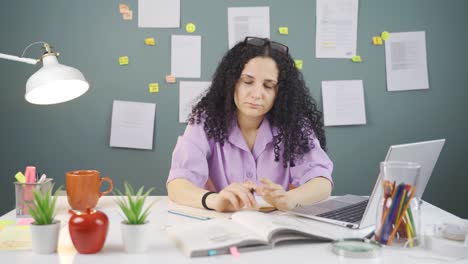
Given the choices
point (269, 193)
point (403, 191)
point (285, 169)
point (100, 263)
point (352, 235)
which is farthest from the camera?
point (285, 169)

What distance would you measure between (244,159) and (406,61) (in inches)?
58.3

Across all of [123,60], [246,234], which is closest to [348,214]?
[246,234]

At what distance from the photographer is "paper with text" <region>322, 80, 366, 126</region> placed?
2756mm

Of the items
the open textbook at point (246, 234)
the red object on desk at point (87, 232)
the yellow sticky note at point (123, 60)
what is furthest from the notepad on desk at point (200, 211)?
the yellow sticky note at point (123, 60)

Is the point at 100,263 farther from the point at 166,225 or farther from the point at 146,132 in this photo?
the point at 146,132

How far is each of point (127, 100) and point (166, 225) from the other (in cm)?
155

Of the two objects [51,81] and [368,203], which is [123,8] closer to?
[51,81]

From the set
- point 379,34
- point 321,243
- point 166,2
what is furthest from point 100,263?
point 379,34

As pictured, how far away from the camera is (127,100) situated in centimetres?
267

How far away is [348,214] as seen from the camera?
1.32m

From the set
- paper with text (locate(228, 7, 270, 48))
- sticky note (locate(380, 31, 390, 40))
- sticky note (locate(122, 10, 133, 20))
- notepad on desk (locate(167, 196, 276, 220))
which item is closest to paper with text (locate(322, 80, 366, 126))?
sticky note (locate(380, 31, 390, 40))

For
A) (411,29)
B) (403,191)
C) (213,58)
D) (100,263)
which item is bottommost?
(100,263)

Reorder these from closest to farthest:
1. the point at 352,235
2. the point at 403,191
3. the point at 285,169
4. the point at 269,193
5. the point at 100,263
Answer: the point at 100,263
the point at 403,191
the point at 352,235
the point at 269,193
the point at 285,169

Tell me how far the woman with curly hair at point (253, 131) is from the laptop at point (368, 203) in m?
0.19
